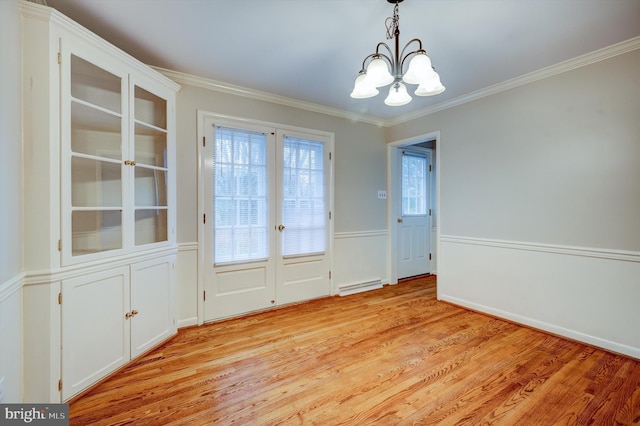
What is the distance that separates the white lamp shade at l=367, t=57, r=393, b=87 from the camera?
5.57 feet

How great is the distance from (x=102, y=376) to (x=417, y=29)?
3356mm

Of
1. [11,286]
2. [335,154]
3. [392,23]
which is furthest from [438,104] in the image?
[11,286]

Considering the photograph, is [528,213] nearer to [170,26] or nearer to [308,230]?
[308,230]

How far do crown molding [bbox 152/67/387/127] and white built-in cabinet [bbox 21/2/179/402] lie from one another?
30 cm

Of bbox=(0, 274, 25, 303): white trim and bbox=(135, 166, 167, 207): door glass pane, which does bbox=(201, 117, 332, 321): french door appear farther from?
bbox=(0, 274, 25, 303): white trim

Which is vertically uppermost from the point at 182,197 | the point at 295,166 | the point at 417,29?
the point at 417,29

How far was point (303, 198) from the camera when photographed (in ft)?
11.9

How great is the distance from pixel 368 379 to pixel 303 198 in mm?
2186

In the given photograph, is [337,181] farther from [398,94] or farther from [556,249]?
[556,249]

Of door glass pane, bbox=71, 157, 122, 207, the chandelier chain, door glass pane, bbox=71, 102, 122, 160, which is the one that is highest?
the chandelier chain

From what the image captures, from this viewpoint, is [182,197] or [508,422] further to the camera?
[182,197]

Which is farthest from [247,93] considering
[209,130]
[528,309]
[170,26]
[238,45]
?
[528,309]

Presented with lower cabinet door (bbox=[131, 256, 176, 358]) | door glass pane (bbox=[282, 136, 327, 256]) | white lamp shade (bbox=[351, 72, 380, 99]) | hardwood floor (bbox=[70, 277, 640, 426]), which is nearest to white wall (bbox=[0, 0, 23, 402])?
hardwood floor (bbox=[70, 277, 640, 426])

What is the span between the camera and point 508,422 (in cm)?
A: 160
